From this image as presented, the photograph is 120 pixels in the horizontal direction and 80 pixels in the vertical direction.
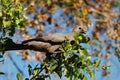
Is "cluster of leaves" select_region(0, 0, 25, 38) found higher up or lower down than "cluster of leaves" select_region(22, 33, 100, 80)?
higher up

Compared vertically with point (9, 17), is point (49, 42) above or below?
below

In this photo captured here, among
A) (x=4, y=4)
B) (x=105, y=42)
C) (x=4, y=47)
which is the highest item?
(x=4, y=4)

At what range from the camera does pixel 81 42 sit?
11.2 feet

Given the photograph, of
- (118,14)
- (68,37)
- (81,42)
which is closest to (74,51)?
(81,42)

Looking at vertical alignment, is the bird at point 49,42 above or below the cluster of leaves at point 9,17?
below

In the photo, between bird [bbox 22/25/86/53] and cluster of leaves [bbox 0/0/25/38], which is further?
bird [bbox 22/25/86/53]

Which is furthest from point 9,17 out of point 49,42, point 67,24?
point 67,24

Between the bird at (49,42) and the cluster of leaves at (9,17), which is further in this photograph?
the bird at (49,42)

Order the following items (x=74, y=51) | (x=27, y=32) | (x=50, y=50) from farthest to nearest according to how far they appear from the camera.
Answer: (x=27, y=32)
(x=50, y=50)
(x=74, y=51)

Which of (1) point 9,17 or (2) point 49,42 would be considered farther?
(2) point 49,42

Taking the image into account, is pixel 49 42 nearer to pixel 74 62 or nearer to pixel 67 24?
pixel 74 62

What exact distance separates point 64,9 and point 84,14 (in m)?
1.14

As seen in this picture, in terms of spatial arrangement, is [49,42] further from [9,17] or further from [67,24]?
[67,24]

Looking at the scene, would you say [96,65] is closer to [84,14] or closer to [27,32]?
[27,32]
